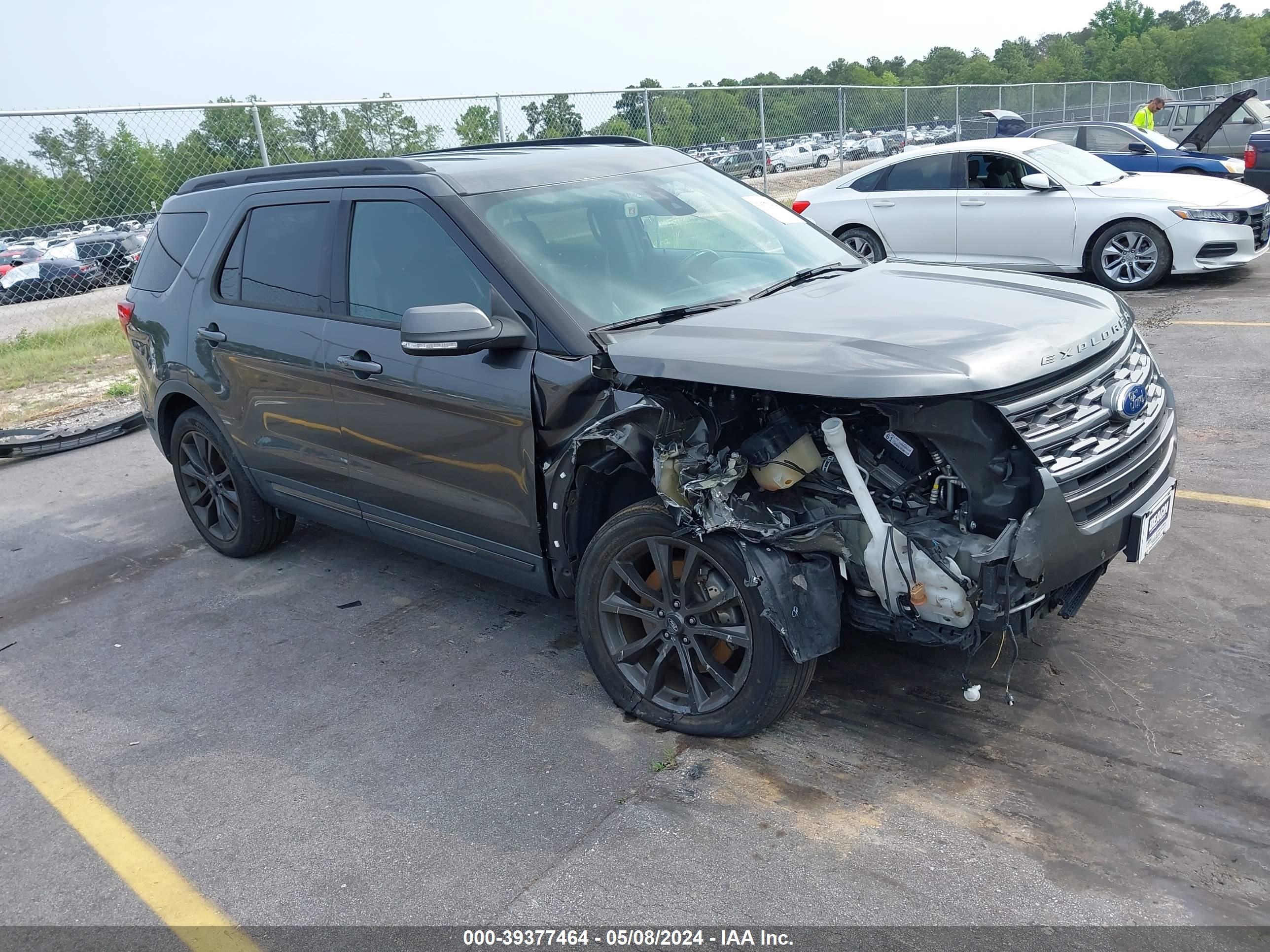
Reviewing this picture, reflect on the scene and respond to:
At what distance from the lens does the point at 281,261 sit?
4.78m

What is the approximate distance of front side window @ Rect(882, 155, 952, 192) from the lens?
438 inches

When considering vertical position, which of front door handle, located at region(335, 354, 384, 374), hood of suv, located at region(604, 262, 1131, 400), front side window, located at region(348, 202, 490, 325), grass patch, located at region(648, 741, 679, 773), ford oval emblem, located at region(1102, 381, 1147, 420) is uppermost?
front side window, located at region(348, 202, 490, 325)

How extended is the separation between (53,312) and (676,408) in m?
11.9

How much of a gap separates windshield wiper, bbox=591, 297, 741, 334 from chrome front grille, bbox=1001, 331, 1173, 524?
126cm

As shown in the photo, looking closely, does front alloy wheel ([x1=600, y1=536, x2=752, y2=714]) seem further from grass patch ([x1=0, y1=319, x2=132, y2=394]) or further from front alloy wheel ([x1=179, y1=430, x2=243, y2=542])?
grass patch ([x1=0, y1=319, x2=132, y2=394])

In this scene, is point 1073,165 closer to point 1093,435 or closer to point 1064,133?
point 1064,133

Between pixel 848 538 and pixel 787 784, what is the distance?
32.1 inches

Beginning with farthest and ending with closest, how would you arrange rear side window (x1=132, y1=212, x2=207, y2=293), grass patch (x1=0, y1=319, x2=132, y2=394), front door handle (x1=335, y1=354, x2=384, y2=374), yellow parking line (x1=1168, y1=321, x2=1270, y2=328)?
1. grass patch (x1=0, y1=319, x2=132, y2=394)
2. yellow parking line (x1=1168, y1=321, x2=1270, y2=328)
3. rear side window (x1=132, y1=212, x2=207, y2=293)
4. front door handle (x1=335, y1=354, x2=384, y2=374)

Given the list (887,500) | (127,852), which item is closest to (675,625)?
(887,500)

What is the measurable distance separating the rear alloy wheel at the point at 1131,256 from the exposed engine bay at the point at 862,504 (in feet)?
26.9

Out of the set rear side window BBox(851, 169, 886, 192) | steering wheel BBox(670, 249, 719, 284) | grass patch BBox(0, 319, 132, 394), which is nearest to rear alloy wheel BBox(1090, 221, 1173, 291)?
rear side window BBox(851, 169, 886, 192)

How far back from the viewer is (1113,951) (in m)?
2.50

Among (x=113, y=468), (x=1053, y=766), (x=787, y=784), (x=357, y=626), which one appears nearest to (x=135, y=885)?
(x=357, y=626)

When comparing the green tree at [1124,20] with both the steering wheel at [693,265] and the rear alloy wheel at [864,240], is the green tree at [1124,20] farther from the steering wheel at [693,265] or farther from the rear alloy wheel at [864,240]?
the steering wheel at [693,265]
